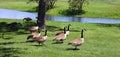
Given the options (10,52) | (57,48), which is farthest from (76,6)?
(10,52)

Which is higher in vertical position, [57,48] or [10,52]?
[10,52]

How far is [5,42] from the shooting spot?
2992 centimetres

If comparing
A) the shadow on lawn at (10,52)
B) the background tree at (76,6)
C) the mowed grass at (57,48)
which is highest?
the shadow on lawn at (10,52)

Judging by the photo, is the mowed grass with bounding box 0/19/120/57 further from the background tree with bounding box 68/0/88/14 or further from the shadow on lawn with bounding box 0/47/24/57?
the background tree with bounding box 68/0/88/14

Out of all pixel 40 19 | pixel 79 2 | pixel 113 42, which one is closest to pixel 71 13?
pixel 79 2

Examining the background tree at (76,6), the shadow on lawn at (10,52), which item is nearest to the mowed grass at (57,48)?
the shadow on lawn at (10,52)

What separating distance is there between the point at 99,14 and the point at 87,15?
5.72m

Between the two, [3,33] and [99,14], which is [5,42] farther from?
[99,14]

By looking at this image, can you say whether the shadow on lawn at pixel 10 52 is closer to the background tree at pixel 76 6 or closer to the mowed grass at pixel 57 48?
the mowed grass at pixel 57 48

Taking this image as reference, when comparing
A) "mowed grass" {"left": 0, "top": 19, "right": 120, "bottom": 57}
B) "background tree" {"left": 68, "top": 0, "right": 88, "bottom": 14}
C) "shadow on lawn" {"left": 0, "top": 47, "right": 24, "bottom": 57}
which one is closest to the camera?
"shadow on lawn" {"left": 0, "top": 47, "right": 24, "bottom": 57}

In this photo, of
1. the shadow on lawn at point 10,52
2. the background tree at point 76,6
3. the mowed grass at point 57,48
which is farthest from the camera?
the background tree at point 76,6

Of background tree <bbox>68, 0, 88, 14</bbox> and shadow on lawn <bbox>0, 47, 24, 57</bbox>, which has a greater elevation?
shadow on lawn <bbox>0, 47, 24, 57</bbox>

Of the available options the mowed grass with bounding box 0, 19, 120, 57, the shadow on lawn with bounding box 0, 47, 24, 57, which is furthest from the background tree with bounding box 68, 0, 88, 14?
the shadow on lawn with bounding box 0, 47, 24, 57

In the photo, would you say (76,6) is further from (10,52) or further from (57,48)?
(10,52)
